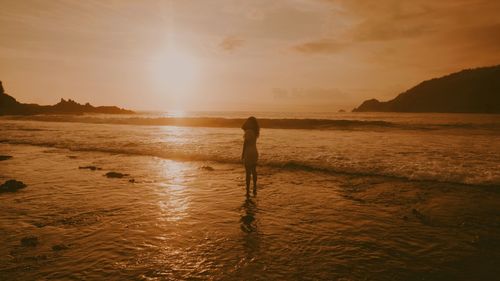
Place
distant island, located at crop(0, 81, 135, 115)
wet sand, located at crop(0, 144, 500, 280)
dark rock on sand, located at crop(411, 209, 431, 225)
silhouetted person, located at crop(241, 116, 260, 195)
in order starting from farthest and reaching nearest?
distant island, located at crop(0, 81, 135, 115)
silhouetted person, located at crop(241, 116, 260, 195)
dark rock on sand, located at crop(411, 209, 431, 225)
wet sand, located at crop(0, 144, 500, 280)

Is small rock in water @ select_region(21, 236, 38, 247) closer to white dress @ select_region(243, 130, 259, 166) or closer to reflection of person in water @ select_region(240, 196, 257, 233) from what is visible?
reflection of person in water @ select_region(240, 196, 257, 233)

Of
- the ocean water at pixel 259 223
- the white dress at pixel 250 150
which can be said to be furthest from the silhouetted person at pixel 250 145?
the ocean water at pixel 259 223

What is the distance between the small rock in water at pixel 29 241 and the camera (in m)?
6.14

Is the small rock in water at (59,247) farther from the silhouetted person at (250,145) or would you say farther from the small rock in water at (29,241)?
the silhouetted person at (250,145)

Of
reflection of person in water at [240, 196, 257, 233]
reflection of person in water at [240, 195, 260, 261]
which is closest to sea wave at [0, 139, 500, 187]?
reflection of person in water at [240, 196, 257, 233]

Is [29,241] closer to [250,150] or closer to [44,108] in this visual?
[250,150]

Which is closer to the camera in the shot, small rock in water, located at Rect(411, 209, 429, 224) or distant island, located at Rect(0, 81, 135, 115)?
small rock in water, located at Rect(411, 209, 429, 224)

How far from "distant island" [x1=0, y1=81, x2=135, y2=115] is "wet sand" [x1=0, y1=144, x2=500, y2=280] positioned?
113 meters

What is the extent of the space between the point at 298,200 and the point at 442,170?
785 cm

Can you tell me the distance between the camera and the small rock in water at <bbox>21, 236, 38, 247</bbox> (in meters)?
6.14

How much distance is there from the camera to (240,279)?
4.86m

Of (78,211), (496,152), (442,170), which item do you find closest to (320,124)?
(496,152)

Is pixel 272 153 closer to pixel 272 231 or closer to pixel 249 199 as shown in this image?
pixel 249 199

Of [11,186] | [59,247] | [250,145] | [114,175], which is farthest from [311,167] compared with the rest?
[11,186]
